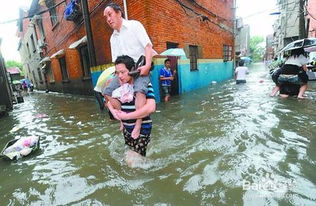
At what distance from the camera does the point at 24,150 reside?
10.8ft

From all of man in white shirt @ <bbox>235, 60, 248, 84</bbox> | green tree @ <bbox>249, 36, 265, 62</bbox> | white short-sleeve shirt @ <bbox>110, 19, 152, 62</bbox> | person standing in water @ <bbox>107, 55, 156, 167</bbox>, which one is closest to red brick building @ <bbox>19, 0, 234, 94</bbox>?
man in white shirt @ <bbox>235, 60, 248, 84</bbox>

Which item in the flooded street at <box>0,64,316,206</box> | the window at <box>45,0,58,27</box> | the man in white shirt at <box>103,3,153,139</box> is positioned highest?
the window at <box>45,0,58,27</box>

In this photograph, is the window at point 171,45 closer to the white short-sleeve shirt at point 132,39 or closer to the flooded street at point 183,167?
the flooded street at point 183,167

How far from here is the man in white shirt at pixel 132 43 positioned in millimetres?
2168

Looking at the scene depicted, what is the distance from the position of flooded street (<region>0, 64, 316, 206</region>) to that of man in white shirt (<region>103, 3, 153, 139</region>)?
26.4 inches

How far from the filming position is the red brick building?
746 centimetres

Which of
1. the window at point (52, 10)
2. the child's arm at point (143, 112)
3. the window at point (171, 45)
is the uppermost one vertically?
the window at point (52, 10)

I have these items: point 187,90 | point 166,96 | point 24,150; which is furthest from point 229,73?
point 24,150

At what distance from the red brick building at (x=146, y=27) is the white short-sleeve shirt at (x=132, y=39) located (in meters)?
4.87

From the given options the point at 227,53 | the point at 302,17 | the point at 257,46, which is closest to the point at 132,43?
the point at 302,17

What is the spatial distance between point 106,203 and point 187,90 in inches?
318

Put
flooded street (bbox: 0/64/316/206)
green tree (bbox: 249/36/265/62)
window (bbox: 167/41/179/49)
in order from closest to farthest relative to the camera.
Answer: flooded street (bbox: 0/64/316/206)
window (bbox: 167/41/179/49)
green tree (bbox: 249/36/265/62)

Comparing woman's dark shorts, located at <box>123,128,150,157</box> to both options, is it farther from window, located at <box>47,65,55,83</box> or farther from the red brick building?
window, located at <box>47,65,55,83</box>

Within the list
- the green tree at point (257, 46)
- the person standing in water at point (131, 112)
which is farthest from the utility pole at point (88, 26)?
the green tree at point (257, 46)
